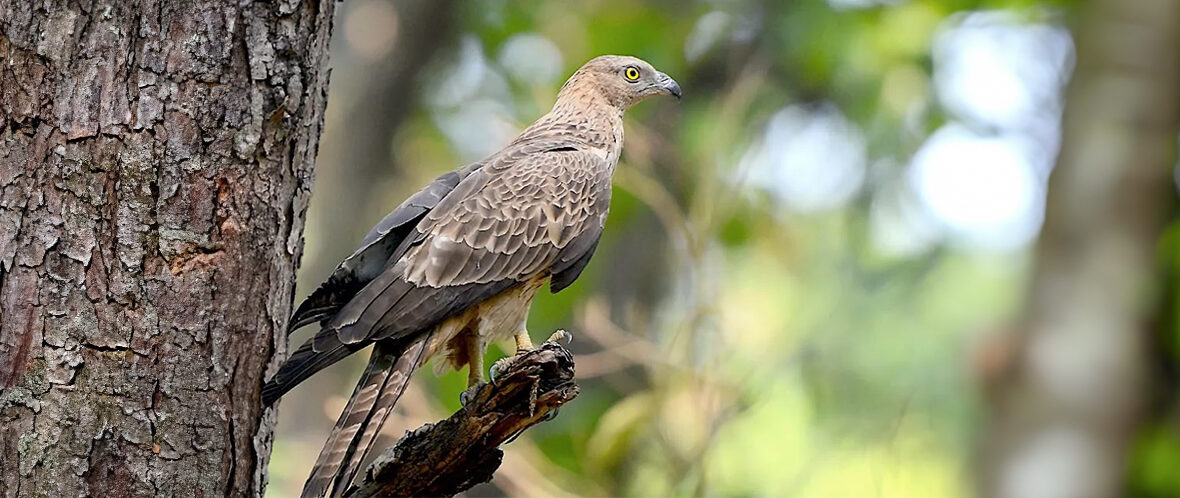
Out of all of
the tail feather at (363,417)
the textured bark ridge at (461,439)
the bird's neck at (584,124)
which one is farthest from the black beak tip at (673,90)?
the textured bark ridge at (461,439)

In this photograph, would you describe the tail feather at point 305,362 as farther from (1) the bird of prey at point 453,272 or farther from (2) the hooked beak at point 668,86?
(2) the hooked beak at point 668,86

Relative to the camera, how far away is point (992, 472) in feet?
26.8

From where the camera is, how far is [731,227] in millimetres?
6312

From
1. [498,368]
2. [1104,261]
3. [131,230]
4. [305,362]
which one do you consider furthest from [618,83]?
[1104,261]

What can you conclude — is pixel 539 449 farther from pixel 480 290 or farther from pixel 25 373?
pixel 25 373

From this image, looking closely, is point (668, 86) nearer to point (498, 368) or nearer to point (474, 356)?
point (474, 356)

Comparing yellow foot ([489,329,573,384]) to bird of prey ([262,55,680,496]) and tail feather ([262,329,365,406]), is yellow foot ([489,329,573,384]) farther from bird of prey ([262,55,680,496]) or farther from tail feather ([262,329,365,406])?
tail feather ([262,329,365,406])

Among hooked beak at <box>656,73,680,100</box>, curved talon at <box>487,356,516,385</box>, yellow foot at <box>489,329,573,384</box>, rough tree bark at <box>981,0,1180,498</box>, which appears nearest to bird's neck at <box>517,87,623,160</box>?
hooked beak at <box>656,73,680,100</box>

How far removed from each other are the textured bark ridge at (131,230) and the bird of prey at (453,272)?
0.26 m

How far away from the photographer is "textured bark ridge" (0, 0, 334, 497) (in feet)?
9.43

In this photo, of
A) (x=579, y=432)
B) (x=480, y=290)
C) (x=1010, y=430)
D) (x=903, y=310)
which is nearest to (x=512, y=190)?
(x=480, y=290)

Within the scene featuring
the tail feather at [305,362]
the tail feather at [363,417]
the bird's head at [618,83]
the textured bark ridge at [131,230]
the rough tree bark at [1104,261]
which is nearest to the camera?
the textured bark ridge at [131,230]

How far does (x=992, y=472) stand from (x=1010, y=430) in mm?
323

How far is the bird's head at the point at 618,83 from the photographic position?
4.95m
